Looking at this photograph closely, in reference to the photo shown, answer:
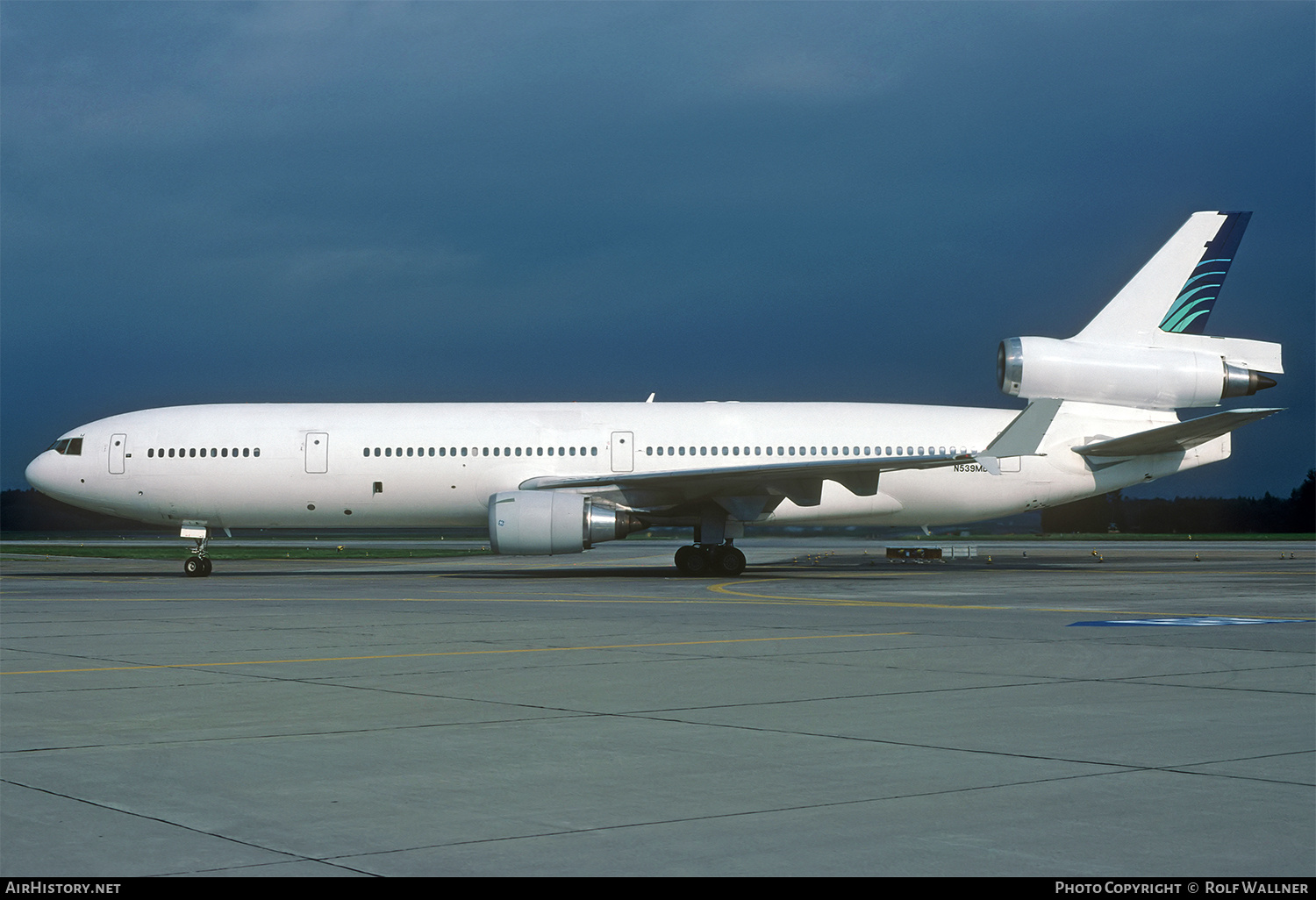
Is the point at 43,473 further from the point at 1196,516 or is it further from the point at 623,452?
the point at 1196,516

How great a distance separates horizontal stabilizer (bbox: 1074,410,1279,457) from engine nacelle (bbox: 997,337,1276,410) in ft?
3.78

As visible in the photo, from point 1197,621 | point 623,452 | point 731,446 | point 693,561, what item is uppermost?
point 731,446

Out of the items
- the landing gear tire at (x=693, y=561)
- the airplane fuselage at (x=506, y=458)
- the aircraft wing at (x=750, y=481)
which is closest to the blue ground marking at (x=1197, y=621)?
the aircraft wing at (x=750, y=481)

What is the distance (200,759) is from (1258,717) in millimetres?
6499

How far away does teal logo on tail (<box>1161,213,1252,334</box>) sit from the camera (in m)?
29.0

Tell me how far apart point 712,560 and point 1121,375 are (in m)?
10.2

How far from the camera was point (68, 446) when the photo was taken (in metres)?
30.0

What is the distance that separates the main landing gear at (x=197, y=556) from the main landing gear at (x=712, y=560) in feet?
35.7

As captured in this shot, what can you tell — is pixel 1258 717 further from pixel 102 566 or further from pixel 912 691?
pixel 102 566

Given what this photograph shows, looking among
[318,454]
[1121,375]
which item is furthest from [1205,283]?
[318,454]

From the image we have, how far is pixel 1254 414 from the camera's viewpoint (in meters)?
25.3

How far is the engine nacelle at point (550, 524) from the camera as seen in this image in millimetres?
25844

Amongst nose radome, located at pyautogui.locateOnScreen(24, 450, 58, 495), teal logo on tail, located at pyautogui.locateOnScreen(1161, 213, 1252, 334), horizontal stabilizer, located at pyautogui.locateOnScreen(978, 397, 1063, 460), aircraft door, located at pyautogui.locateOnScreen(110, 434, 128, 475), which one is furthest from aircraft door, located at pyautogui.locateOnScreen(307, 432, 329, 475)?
teal logo on tail, located at pyautogui.locateOnScreen(1161, 213, 1252, 334)
